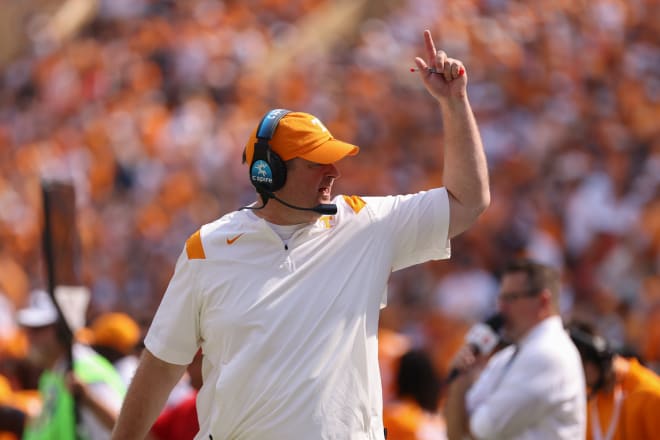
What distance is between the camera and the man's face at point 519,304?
4.96m

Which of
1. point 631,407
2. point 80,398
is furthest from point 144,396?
point 631,407

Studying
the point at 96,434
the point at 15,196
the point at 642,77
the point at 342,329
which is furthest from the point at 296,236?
the point at 15,196

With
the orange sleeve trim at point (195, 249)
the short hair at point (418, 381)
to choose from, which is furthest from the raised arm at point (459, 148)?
the short hair at point (418, 381)

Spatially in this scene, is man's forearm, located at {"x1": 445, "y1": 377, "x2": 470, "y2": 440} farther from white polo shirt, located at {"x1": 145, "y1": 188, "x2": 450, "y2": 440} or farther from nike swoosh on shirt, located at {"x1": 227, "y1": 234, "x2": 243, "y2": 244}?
nike swoosh on shirt, located at {"x1": 227, "y1": 234, "x2": 243, "y2": 244}

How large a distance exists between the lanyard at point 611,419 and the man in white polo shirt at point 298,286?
1.82 meters

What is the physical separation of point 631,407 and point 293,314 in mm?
2102

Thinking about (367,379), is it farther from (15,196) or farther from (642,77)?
(15,196)

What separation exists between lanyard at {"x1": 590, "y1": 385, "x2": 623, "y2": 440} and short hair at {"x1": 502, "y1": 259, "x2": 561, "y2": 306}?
479mm

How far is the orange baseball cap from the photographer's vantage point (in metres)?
3.52

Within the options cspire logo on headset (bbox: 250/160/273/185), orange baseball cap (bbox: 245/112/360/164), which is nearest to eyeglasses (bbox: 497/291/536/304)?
orange baseball cap (bbox: 245/112/360/164)

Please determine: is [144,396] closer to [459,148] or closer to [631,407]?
[459,148]

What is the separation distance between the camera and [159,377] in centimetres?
359

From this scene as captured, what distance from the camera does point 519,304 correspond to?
4996 millimetres

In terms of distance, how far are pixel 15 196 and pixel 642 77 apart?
952 centimetres
